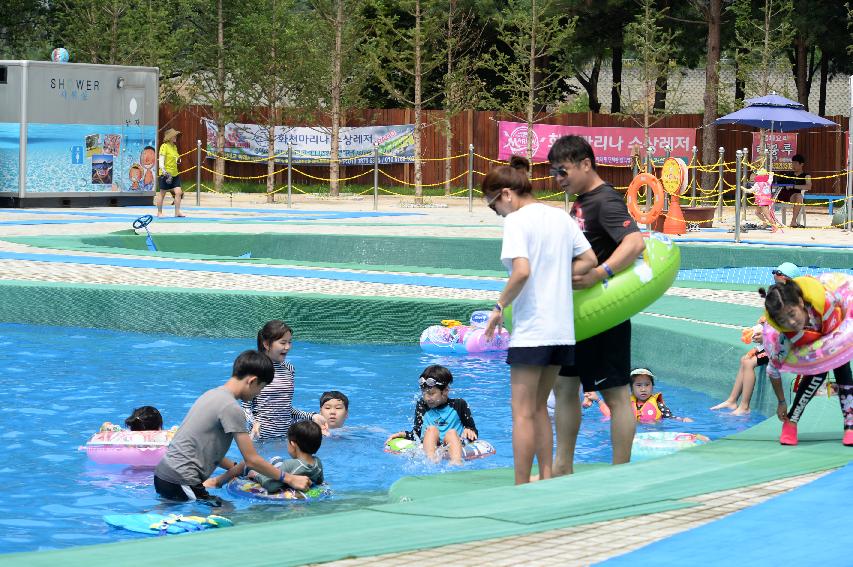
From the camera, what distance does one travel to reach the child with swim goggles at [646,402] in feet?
33.2

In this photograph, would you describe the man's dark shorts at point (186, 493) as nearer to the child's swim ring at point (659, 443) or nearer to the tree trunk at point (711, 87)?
the child's swim ring at point (659, 443)

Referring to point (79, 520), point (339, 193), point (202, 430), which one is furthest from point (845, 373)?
point (339, 193)

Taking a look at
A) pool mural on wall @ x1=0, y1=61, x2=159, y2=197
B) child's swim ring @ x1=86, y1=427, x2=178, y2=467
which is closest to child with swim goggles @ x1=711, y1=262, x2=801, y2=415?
child's swim ring @ x1=86, y1=427, x2=178, y2=467

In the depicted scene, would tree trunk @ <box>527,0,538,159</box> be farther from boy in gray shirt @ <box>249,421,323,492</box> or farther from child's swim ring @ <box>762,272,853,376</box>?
child's swim ring @ <box>762,272,853,376</box>

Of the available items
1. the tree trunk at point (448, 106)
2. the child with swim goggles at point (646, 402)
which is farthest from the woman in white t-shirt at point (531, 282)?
the tree trunk at point (448, 106)

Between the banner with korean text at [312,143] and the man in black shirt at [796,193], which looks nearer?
the man in black shirt at [796,193]

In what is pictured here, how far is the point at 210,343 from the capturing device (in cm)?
1370

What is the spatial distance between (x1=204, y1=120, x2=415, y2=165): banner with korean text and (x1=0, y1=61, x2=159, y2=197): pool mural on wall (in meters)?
8.86

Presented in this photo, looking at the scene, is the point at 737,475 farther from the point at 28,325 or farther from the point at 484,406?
the point at 28,325

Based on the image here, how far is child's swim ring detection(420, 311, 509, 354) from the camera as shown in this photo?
12.8 meters

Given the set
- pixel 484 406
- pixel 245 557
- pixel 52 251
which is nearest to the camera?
pixel 245 557

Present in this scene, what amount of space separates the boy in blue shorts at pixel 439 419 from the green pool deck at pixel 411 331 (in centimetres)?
136

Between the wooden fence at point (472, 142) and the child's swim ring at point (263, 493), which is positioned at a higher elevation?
the wooden fence at point (472, 142)

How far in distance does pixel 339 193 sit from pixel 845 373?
3239 centimetres
